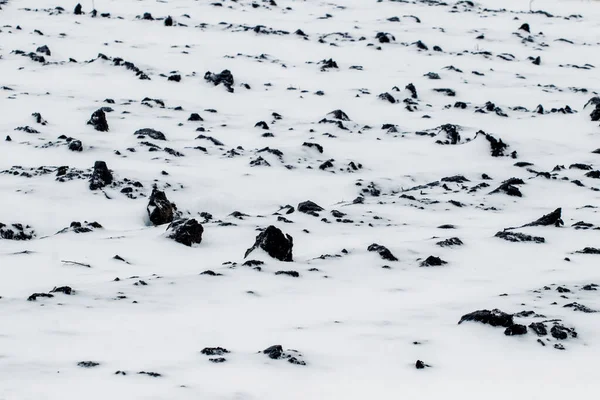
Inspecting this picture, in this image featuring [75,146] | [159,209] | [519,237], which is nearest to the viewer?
[519,237]

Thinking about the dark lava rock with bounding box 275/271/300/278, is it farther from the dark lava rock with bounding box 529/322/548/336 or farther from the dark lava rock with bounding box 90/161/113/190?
the dark lava rock with bounding box 90/161/113/190

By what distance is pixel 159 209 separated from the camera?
6.96m

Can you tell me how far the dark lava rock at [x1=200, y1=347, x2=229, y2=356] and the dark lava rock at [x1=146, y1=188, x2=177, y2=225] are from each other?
10.7 feet

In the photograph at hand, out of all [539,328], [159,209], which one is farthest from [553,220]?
[159,209]

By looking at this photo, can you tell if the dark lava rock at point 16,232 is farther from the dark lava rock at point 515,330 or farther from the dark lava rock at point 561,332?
the dark lava rock at point 561,332

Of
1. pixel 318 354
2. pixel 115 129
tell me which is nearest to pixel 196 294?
pixel 318 354

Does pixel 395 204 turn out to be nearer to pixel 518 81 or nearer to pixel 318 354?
pixel 318 354

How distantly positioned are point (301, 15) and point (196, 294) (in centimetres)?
1573

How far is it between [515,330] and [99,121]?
278 inches

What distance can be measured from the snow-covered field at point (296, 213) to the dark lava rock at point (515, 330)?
0.01 m

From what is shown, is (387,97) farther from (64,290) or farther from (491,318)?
(64,290)

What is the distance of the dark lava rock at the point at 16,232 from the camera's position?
643cm

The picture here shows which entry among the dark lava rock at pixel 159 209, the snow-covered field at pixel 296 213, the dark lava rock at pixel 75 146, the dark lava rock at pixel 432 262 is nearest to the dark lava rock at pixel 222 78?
the snow-covered field at pixel 296 213

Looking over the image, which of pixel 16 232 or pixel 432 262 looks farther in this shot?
pixel 16 232
